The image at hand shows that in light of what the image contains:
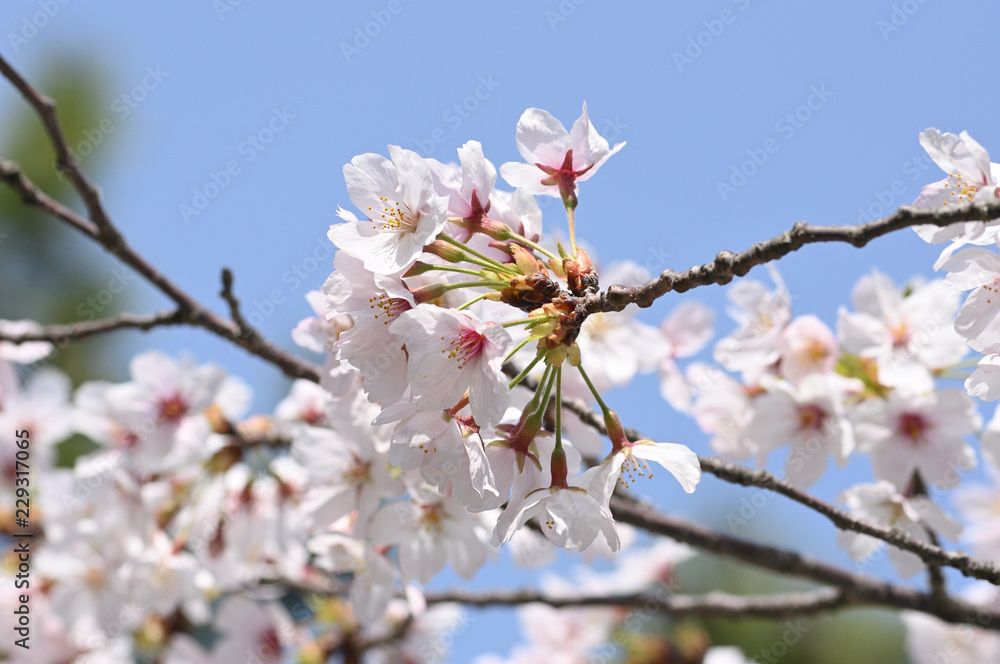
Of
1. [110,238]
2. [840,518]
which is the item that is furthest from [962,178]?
[110,238]

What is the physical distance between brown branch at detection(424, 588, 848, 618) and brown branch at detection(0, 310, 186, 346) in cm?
119

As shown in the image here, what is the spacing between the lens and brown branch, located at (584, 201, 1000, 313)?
0.91m

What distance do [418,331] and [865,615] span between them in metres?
11.4

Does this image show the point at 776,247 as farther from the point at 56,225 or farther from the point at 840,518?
the point at 56,225

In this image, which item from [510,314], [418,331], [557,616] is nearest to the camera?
[418,331]

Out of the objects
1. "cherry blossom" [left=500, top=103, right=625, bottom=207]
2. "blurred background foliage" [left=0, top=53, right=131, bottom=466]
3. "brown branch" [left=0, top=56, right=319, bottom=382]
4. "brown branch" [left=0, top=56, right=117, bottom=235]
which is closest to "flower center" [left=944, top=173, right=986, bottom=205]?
"cherry blossom" [left=500, top=103, right=625, bottom=207]

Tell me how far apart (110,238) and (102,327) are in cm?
23

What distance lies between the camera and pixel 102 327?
1.98m

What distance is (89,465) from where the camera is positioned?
2.32 meters

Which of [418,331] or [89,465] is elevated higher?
[418,331]

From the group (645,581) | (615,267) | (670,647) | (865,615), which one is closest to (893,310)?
(615,267)

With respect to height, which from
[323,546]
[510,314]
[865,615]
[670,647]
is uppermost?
[865,615]

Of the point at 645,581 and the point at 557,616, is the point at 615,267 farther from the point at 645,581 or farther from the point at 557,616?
the point at 557,616

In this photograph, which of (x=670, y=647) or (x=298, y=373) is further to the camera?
(x=670, y=647)
